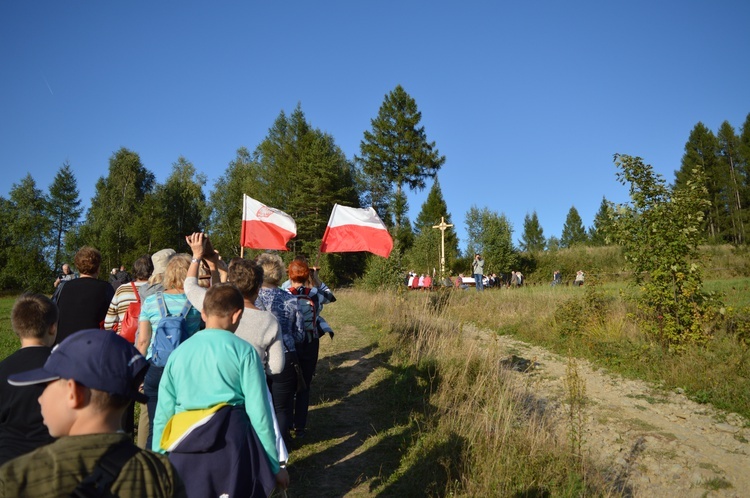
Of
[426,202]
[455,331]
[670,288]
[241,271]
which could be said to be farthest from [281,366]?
[426,202]

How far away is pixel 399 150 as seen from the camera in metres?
46.7

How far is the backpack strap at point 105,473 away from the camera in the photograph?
1.50 m

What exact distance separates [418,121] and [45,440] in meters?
47.5

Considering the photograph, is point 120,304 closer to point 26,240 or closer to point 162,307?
point 162,307

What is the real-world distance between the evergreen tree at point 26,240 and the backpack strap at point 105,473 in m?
25.7

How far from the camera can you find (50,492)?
4.81 feet

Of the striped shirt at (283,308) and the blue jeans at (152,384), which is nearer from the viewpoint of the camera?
the blue jeans at (152,384)

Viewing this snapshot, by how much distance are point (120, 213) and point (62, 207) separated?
9.81 meters

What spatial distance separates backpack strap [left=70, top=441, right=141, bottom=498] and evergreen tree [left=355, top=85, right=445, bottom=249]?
44.9 metres

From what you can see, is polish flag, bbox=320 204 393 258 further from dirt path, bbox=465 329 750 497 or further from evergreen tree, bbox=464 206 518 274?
evergreen tree, bbox=464 206 518 274

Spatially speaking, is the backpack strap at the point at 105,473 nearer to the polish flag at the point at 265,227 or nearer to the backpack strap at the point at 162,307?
the backpack strap at the point at 162,307

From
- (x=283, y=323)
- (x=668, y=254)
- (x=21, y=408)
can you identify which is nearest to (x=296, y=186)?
(x=668, y=254)

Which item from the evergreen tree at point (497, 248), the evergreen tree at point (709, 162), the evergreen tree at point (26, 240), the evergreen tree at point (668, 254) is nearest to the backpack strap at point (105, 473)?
the evergreen tree at point (668, 254)

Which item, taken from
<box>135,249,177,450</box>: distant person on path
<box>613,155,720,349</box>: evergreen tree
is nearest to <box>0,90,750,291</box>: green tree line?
<box>613,155,720,349</box>: evergreen tree
